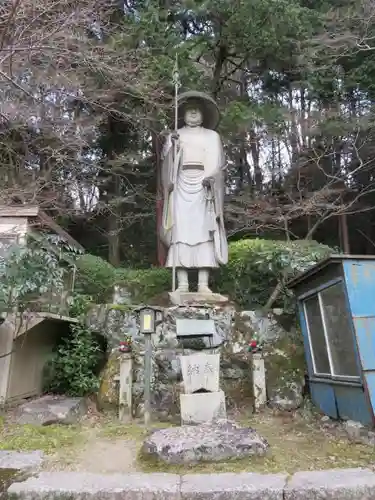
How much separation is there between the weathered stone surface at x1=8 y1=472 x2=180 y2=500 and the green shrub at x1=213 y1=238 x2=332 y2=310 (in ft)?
15.6

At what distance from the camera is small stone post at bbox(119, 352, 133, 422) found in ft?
19.9

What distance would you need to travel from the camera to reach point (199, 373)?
5547mm

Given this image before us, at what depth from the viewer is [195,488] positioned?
10.9 ft

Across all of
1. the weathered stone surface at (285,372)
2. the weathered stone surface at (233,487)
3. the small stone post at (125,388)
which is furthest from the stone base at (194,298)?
the weathered stone surface at (233,487)

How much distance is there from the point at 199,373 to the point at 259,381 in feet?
4.36

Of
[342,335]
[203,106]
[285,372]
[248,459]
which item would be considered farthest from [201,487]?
[203,106]

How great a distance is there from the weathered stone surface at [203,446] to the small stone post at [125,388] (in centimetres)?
185

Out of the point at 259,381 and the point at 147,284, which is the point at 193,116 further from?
the point at 259,381

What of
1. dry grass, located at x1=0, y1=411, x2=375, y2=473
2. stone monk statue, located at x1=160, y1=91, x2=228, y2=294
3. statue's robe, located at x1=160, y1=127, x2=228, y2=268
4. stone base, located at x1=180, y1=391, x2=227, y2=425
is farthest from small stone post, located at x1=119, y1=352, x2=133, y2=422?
statue's robe, located at x1=160, y1=127, x2=228, y2=268

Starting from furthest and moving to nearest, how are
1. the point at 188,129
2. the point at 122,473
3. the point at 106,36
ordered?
the point at 106,36 → the point at 188,129 → the point at 122,473

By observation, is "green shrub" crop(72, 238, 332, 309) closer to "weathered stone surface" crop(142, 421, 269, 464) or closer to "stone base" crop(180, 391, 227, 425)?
"stone base" crop(180, 391, 227, 425)

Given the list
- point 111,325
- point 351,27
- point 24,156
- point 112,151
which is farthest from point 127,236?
point 351,27

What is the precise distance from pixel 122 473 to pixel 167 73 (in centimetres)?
788

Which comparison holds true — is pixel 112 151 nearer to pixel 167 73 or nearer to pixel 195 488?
pixel 167 73
